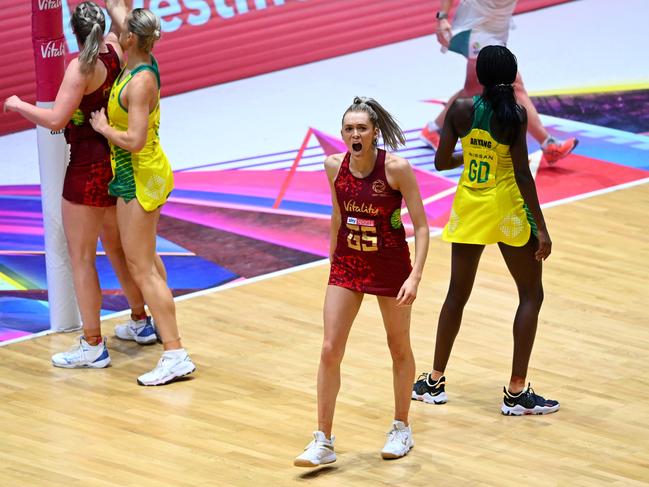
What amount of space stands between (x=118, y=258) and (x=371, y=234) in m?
2.12

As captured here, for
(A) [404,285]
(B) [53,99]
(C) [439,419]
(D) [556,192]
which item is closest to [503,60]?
(A) [404,285]

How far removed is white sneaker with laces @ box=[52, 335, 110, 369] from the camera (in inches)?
311

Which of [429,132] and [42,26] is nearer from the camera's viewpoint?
[42,26]

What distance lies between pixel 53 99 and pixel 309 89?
5.64 meters

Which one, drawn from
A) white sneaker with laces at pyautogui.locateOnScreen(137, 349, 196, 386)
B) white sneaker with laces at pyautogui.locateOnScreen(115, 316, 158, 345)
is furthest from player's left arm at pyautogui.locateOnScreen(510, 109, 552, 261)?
white sneaker with laces at pyautogui.locateOnScreen(115, 316, 158, 345)

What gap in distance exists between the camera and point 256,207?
35.6ft

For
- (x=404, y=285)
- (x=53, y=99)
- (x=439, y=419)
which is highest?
(x=53, y=99)

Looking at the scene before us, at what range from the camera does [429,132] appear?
40.2 feet

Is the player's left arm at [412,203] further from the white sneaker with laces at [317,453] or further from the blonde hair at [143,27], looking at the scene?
the blonde hair at [143,27]

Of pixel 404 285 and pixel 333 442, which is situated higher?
pixel 404 285

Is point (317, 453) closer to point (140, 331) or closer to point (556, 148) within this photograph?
point (140, 331)

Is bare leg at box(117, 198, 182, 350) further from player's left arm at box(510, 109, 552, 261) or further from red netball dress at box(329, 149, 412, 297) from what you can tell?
player's left arm at box(510, 109, 552, 261)

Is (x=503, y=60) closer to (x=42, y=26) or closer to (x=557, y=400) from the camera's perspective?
(x=557, y=400)

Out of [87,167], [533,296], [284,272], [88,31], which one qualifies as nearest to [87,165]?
[87,167]
